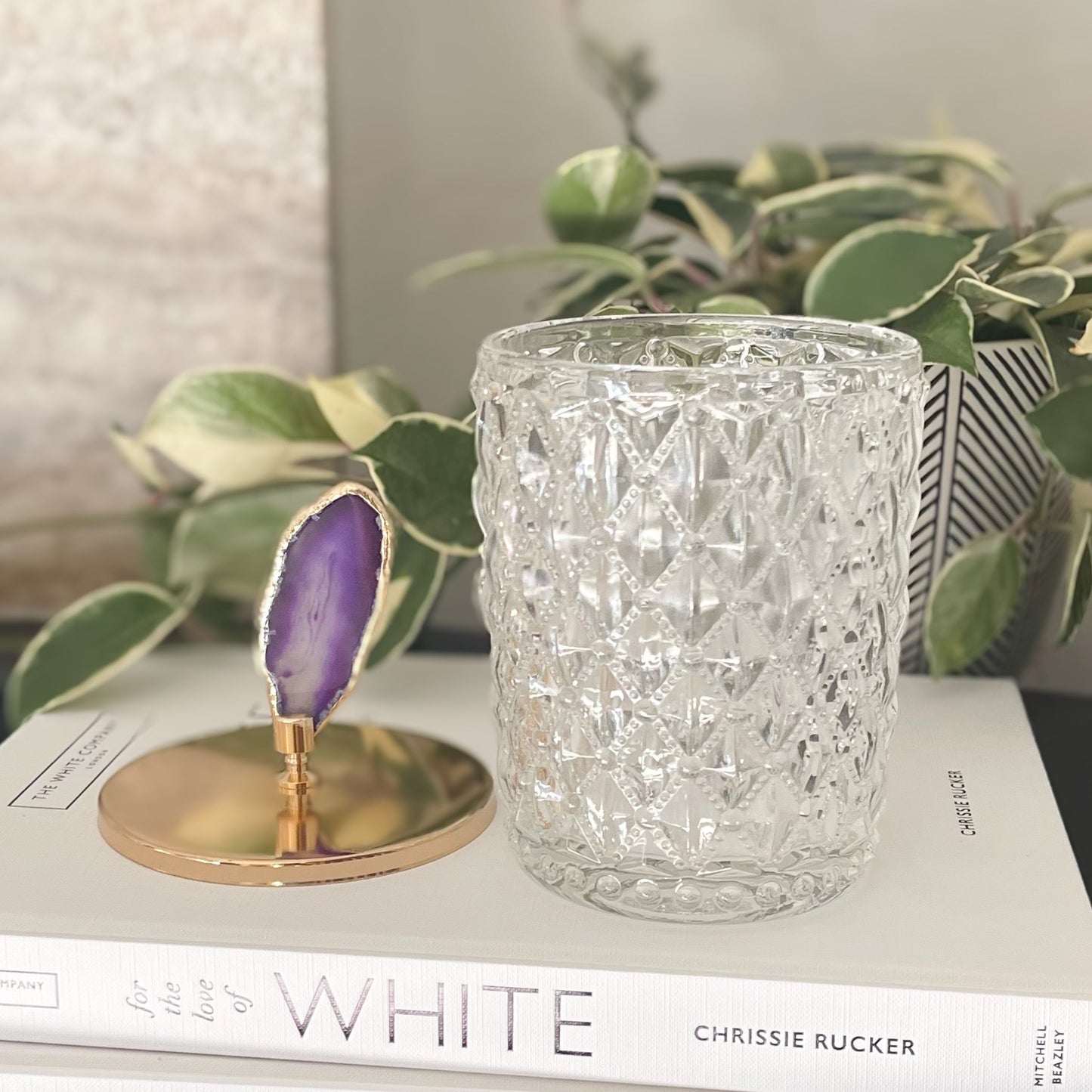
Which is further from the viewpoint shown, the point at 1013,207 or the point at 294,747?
the point at 1013,207

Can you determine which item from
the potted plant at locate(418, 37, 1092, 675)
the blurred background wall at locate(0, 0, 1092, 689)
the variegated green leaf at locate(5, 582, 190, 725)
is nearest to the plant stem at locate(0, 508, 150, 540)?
the blurred background wall at locate(0, 0, 1092, 689)

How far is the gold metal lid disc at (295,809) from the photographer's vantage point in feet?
1.41

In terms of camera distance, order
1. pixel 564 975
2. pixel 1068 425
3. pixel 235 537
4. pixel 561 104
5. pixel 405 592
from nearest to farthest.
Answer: pixel 564 975
pixel 1068 425
pixel 405 592
pixel 235 537
pixel 561 104

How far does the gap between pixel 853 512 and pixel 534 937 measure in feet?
0.49

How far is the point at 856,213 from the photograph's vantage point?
644 millimetres

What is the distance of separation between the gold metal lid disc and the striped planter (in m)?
0.21

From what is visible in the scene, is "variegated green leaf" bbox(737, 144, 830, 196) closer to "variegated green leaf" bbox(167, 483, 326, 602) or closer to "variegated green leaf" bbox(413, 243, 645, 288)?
"variegated green leaf" bbox(413, 243, 645, 288)

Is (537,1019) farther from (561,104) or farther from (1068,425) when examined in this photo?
(561,104)

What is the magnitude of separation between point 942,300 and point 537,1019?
0.95ft

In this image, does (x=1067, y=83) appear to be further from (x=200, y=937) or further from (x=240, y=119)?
(x=200, y=937)

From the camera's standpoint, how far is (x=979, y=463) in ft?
1.82

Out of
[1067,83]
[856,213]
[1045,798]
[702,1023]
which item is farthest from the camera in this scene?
[1067,83]

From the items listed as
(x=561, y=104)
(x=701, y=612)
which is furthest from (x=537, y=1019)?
(x=561, y=104)

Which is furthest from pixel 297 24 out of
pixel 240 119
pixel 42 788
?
pixel 42 788
